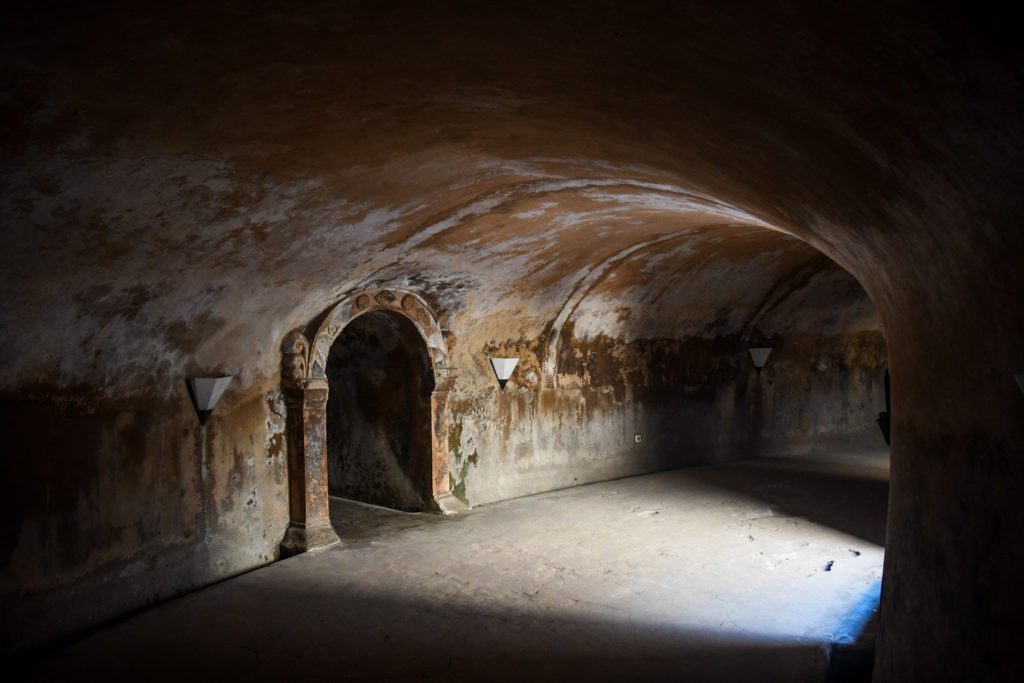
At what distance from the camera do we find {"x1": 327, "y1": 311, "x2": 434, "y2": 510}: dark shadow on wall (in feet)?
28.8

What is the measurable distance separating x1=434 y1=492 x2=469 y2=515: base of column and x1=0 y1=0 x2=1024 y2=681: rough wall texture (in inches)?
82.1

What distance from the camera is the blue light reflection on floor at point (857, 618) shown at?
5.03m

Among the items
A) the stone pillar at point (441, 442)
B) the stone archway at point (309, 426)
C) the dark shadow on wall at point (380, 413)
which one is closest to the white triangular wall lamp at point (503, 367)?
the stone pillar at point (441, 442)

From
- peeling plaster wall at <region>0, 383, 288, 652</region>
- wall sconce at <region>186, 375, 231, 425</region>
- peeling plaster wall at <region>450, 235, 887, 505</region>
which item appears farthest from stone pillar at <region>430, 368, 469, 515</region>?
wall sconce at <region>186, 375, 231, 425</region>

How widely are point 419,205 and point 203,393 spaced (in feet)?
7.82

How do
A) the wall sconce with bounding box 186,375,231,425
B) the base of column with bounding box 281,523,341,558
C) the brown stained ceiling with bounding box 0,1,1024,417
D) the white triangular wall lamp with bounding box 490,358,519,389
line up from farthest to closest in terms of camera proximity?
the white triangular wall lamp with bounding box 490,358,519,389 → the base of column with bounding box 281,523,341,558 → the wall sconce with bounding box 186,375,231,425 → the brown stained ceiling with bounding box 0,1,1024,417

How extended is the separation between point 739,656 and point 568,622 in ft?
3.97

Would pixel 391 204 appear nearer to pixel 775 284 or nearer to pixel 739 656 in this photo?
pixel 739 656

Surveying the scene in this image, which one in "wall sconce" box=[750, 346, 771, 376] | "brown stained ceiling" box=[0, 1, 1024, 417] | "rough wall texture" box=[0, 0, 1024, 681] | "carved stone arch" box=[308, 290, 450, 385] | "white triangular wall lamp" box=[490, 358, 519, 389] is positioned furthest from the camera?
"wall sconce" box=[750, 346, 771, 376]

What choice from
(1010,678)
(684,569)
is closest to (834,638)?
(684,569)

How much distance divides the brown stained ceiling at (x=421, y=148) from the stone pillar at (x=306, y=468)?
415mm

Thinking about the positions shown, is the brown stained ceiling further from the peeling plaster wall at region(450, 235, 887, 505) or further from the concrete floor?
the peeling plaster wall at region(450, 235, 887, 505)

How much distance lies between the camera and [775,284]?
11.6 m

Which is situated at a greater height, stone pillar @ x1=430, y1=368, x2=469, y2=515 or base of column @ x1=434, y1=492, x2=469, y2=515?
stone pillar @ x1=430, y1=368, x2=469, y2=515
